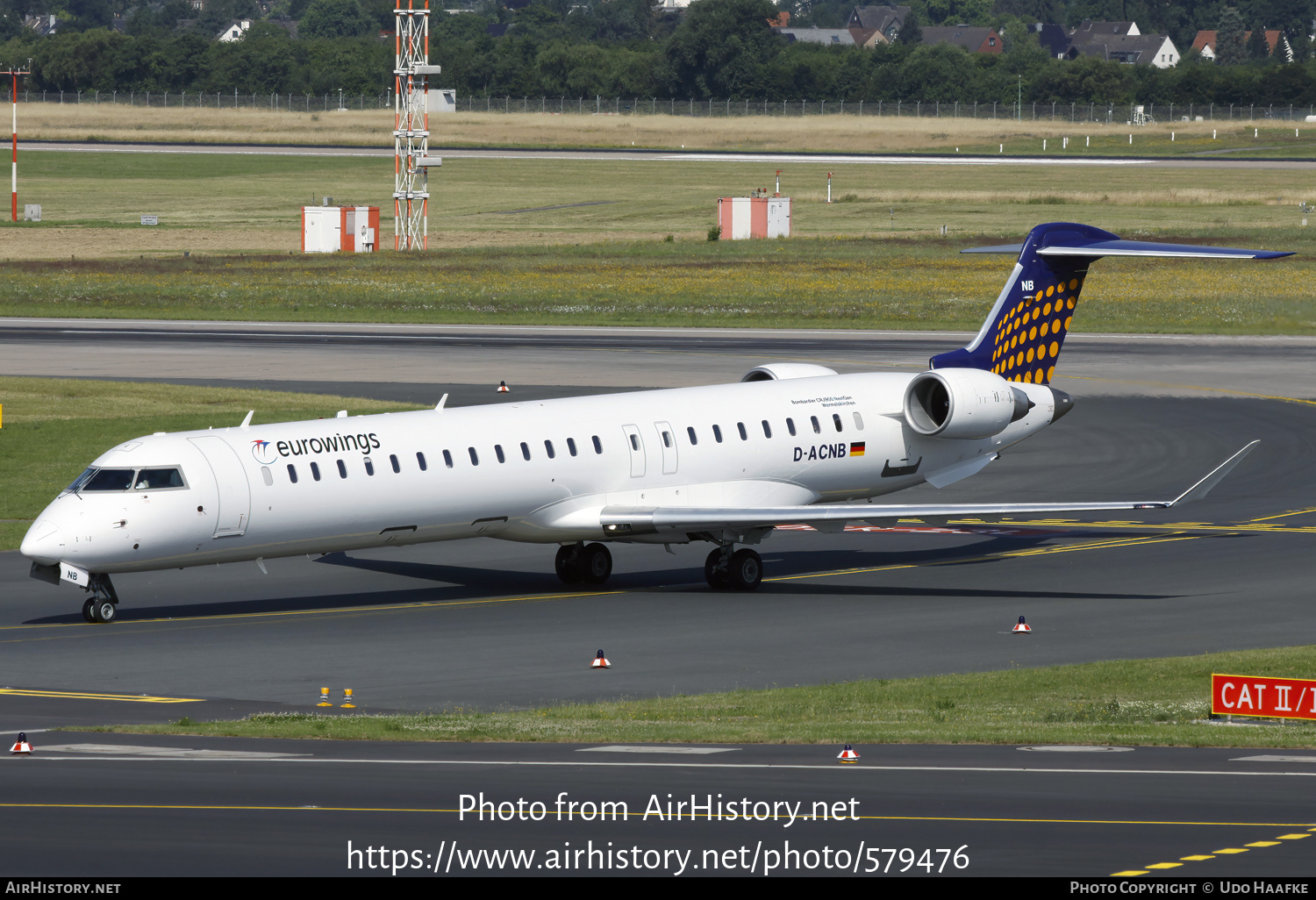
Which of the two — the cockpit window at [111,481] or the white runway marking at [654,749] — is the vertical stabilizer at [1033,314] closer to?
the cockpit window at [111,481]

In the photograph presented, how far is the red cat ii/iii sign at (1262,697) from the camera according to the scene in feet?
70.1

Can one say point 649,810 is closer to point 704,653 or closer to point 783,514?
point 704,653

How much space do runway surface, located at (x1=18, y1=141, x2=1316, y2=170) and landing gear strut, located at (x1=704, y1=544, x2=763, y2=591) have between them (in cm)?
12803

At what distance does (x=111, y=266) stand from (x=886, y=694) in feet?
255

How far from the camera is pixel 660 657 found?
27.1 m

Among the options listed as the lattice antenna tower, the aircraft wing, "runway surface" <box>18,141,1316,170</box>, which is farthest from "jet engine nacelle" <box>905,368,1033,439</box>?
"runway surface" <box>18,141,1316,170</box>

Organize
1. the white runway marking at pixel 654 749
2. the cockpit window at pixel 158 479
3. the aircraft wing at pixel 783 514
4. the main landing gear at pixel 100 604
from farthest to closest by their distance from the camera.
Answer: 1. the aircraft wing at pixel 783 514
2. the main landing gear at pixel 100 604
3. the cockpit window at pixel 158 479
4. the white runway marking at pixel 654 749

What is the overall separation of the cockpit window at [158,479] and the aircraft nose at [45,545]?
1.41 meters

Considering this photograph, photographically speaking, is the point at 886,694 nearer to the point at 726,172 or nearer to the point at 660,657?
the point at 660,657

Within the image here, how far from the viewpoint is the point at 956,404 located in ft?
115

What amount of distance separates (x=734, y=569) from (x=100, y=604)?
1100 centimetres

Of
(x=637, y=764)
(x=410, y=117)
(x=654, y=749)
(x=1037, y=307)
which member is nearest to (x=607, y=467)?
(x=1037, y=307)

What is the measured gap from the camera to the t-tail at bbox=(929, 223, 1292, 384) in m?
38.4

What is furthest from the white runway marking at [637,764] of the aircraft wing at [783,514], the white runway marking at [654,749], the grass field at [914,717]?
the aircraft wing at [783,514]
